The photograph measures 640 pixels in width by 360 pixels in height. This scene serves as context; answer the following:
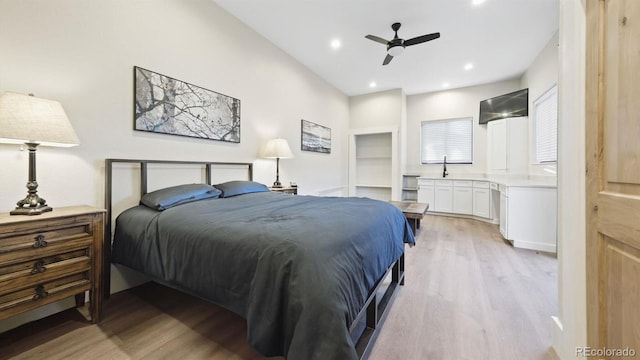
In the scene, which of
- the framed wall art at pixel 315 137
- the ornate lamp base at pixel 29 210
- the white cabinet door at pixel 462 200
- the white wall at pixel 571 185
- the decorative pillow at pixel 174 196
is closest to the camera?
the white wall at pixel 571 185

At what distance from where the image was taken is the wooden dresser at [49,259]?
48.0 inches

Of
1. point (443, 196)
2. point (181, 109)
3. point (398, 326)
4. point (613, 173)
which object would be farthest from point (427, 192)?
point (181, 109)

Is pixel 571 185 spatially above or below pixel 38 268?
above

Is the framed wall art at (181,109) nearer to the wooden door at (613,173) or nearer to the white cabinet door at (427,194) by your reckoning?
the wooden door at (613,173)

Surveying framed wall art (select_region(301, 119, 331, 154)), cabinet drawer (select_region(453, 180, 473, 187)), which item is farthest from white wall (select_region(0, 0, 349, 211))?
cabinet drawer (select_region(453, 180, 473, 187))

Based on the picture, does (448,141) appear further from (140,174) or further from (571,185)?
(140,174)

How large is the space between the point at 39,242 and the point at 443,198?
5.73 metres

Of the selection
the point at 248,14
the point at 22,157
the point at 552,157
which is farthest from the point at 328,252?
the point at 552,157

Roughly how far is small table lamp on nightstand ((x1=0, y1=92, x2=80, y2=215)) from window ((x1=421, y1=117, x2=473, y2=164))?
609 centimetres

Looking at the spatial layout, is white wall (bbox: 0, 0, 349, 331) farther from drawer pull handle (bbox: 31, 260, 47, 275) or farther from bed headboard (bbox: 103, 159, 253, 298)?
drawer pull handle (bbox: 31, 260, 47, 275)

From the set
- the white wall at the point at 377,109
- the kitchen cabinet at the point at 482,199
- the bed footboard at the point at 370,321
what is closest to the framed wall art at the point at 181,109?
the bed footboard at the point at 370,321

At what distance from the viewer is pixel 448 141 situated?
5.64 metres

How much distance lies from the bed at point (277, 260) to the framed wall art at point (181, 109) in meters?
0.59

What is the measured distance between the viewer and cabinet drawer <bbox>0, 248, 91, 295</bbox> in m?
1.21
